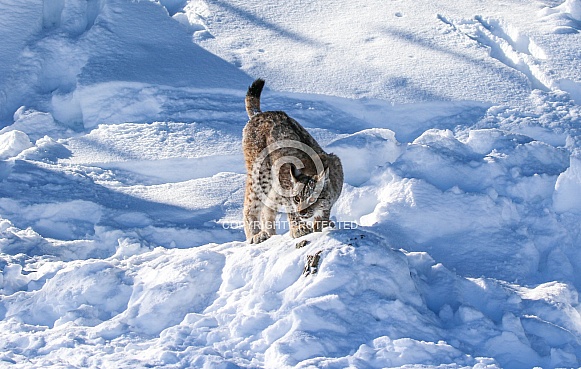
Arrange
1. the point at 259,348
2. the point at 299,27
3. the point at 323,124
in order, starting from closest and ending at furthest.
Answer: the point at 259,348 < the point at 323,124 < the point at 299,27

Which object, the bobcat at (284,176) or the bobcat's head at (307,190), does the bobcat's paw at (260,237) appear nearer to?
the bobcat at (284,176)

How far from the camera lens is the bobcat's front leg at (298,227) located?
583 cm

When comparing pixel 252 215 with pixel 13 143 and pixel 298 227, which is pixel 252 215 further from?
pixel 13 143

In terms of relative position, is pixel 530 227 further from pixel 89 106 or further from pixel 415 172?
pixel 89 106

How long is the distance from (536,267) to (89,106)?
5.69m

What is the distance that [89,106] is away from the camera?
9.87 meters

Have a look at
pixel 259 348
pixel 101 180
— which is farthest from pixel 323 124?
pixel 259 348

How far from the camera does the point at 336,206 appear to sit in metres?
8.07

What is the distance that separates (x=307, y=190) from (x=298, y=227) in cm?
32

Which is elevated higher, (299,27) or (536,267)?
(299,27)

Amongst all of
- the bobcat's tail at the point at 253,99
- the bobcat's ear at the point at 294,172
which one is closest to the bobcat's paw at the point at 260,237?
the bobcat's ear at the point at 294,172

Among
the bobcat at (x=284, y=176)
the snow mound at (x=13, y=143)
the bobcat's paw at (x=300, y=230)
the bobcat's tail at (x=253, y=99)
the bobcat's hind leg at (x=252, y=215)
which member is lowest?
the snow mound at (x=13, y=143)

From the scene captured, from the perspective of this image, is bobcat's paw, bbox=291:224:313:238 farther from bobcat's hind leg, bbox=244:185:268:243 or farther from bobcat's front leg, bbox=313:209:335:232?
bobcat's hind leg, bbox=244:185:268:243
